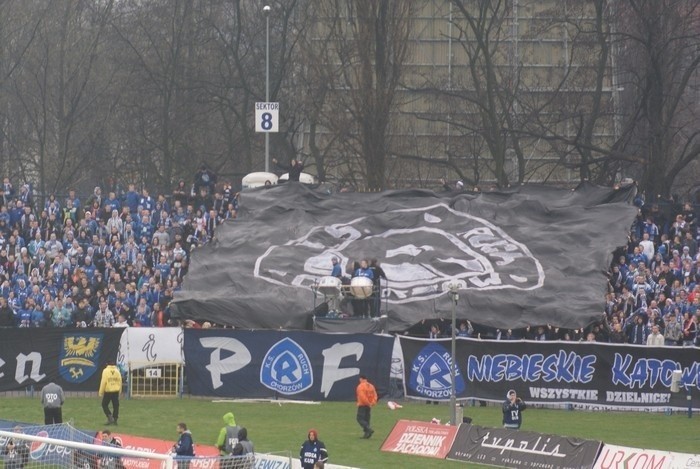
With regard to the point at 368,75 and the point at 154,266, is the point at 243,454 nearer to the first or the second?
the point at 154,266

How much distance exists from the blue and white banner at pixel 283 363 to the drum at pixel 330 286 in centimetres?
247

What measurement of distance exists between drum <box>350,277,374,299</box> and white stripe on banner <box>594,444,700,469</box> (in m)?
14.4

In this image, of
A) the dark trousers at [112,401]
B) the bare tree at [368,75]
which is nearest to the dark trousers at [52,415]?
the dark trousers at [112,401]

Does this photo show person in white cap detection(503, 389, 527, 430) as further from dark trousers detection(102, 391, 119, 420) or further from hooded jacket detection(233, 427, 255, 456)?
dark trousers detection(102, 391, 119, 420)

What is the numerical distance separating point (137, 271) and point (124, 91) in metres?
26.0

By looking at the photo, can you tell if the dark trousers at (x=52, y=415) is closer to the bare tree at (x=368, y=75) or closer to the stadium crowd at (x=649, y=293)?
the stadium crowd at (x=649, y=293)

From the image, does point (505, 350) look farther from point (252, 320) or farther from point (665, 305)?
point (252, 320)

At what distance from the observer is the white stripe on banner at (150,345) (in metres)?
37.8

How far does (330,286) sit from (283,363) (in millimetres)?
3191

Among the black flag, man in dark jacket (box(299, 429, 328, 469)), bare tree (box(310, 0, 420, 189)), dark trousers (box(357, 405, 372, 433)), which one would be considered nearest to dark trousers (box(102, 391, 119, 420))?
dark trousers (box(357, 405, 372, 433))

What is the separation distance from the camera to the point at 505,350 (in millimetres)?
36219

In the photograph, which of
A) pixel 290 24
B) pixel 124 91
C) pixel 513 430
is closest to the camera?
pixel 513 430

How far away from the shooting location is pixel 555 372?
35.9m

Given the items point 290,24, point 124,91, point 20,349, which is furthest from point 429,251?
point 124,91
